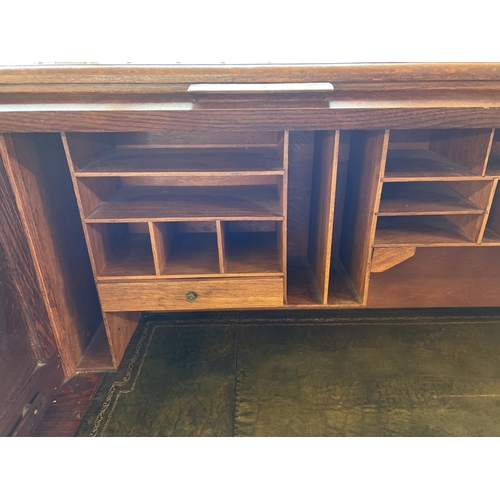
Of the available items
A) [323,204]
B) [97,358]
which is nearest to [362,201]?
[323,204]

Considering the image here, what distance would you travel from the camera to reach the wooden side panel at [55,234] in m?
0.94

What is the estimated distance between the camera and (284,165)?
37.0 inches

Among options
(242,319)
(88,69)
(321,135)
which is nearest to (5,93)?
(88,69)

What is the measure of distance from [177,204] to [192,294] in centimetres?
27

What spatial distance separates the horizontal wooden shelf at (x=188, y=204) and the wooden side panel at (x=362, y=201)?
0.25m

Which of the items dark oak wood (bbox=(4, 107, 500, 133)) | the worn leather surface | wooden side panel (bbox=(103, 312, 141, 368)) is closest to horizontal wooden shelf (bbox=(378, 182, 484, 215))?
dark oak wood (bbox=(4, 107, 500, 133))

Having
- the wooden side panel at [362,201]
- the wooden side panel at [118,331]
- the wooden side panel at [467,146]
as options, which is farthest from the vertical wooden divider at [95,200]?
the wooden side panel at [467,146]

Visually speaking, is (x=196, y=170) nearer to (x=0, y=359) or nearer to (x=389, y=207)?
(x=389, y=207)

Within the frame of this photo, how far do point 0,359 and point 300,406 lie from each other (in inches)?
31.4

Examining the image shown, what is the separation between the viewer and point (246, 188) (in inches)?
48.2

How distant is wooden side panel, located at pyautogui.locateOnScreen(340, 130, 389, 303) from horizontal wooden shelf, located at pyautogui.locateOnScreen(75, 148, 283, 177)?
0.25 meters

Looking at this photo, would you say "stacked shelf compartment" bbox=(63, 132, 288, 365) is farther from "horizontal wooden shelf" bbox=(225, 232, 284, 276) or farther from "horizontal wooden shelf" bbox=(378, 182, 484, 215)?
"horizontal wooden shelf" bbox=(378, 182, 484, 215)

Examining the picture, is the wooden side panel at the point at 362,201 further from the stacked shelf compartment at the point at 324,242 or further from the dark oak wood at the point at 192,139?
the dark oak wood at the point at 192,139

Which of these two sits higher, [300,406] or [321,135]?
[321,135]
